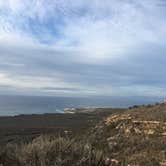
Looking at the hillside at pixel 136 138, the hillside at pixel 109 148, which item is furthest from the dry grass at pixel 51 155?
the hillside at pixel 136 138

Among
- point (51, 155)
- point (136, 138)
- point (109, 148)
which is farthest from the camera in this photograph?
point (136, 138)

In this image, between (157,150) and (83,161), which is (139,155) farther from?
(83,161)

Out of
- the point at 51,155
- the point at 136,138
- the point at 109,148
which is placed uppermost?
the point at 51,155

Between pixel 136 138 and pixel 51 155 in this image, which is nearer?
pixel 51 155

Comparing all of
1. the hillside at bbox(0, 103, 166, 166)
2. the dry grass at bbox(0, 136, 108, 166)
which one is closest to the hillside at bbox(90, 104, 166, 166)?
the hillside at bbox(0, 103, 166, 166)

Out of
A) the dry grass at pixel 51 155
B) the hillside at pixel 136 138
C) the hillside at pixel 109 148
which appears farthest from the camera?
the hillside at pixel 136 138

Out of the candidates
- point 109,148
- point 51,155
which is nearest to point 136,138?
point 109,148

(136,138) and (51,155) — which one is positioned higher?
(51,155)

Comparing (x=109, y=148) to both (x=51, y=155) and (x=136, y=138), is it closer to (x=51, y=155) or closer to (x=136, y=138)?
(x=136, y=138)

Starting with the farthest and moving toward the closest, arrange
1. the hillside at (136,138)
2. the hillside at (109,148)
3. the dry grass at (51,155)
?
1. the hillside at (136,138)
2. the hillside at (109,148)
3. the dry grass at (51,155)

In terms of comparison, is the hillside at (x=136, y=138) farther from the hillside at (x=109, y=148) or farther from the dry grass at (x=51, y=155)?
the dry grass at (x=51, y=155)

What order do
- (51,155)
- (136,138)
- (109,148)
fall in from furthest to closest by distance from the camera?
1. (136,138)
2. (109,148)
3. (51,155)

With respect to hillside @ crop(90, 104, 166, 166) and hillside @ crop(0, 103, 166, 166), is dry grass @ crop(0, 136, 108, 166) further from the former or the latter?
hillside @ crop(90, 104, 166, 166)

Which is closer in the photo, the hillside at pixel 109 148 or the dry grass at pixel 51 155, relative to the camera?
the dry grass at pixel 51 155
